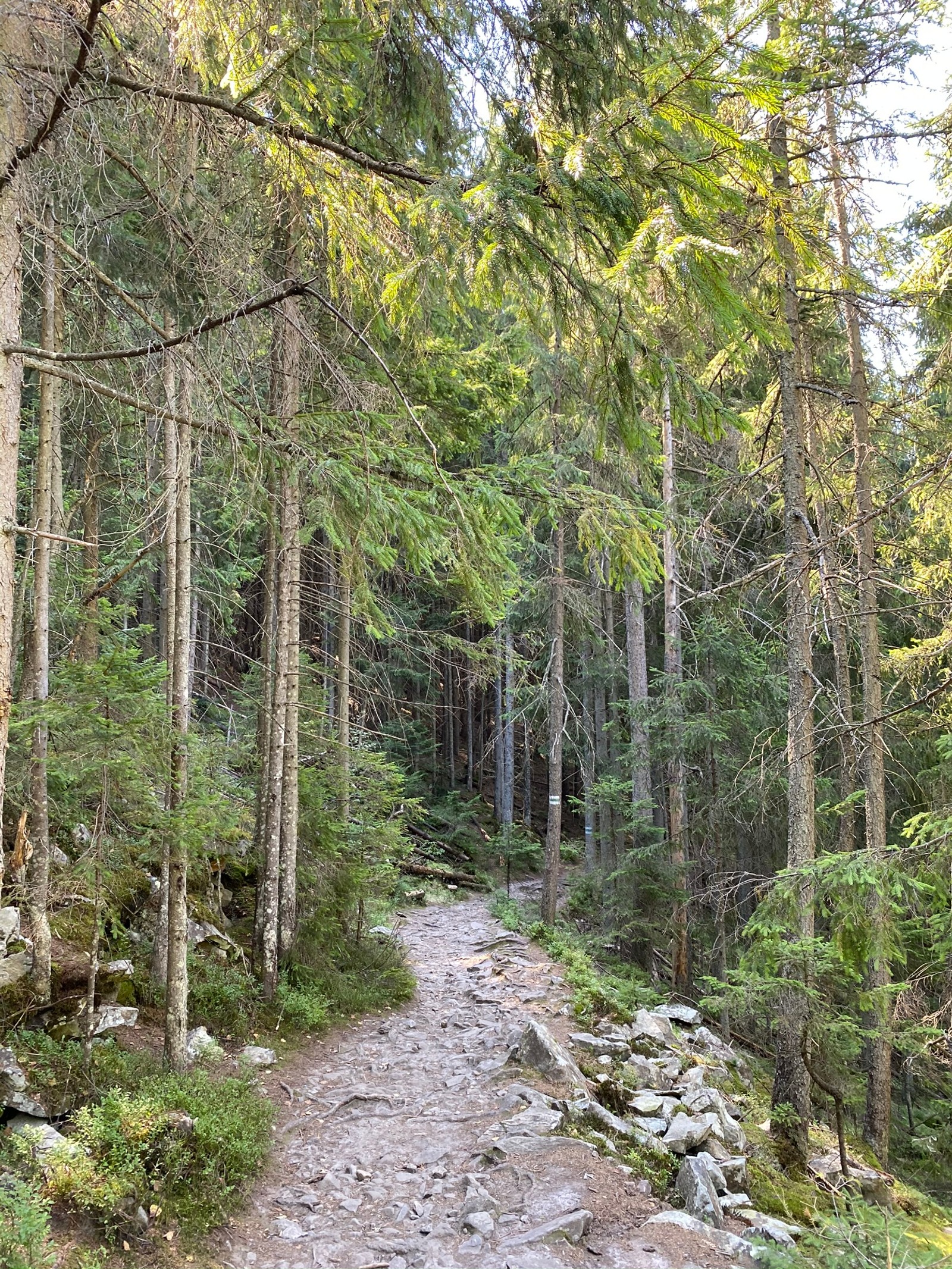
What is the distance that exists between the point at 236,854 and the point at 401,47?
8371 mm

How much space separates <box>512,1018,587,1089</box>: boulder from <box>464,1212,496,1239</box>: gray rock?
2.04 meters

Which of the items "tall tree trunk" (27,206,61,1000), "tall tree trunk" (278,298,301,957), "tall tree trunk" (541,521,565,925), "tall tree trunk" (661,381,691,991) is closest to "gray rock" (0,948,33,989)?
"tall tree trunk" (27,206,61,1000)

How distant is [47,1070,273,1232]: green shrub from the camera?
3949mm

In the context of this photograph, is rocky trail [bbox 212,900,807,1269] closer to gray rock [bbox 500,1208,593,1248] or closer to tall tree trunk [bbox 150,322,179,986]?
gray rock [bbox 500,1208,593,1248]

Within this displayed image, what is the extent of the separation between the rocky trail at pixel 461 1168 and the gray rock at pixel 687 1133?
0.06 feet

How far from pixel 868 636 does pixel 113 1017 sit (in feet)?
30.4

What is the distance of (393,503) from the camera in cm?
549

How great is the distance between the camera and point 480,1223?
4461 mm

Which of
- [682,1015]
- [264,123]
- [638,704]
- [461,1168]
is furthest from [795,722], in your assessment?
[264,123]

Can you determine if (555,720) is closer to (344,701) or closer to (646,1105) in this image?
(344,701)

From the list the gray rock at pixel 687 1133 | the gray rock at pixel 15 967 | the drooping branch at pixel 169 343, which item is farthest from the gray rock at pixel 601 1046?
→ the drooping branch at pixel 169 343

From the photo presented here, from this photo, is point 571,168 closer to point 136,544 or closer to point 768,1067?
point 136,544

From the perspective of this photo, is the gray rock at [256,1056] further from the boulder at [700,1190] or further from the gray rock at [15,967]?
the boulder at [700,1190]

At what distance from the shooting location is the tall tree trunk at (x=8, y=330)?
3.15 metres
